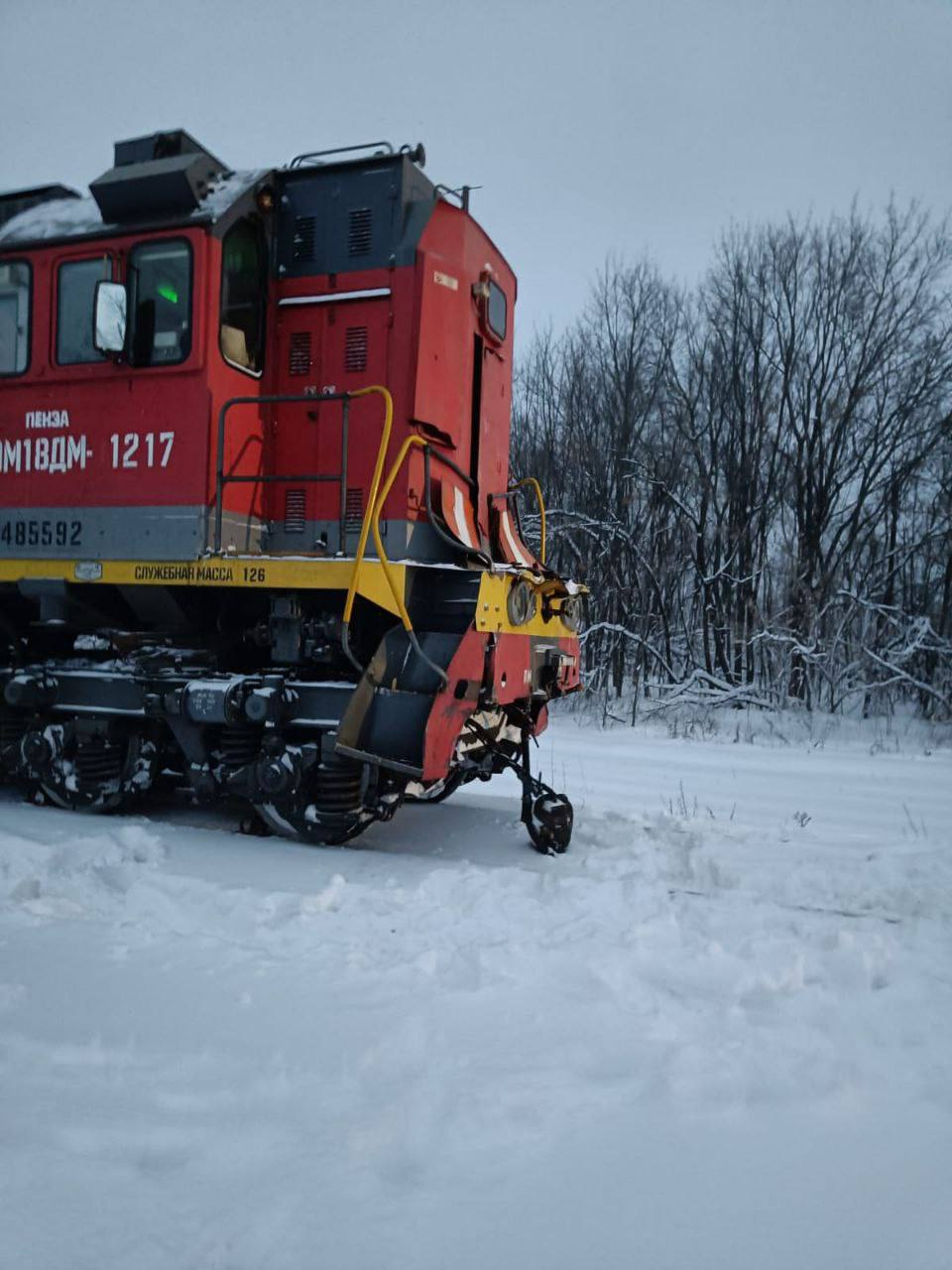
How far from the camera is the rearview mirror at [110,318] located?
5383mm

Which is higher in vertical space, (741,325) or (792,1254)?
(741,325)

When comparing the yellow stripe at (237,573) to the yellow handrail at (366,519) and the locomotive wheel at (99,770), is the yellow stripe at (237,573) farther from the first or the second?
the locomotive wheel at (99,770)

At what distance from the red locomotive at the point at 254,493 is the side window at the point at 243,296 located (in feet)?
0.06

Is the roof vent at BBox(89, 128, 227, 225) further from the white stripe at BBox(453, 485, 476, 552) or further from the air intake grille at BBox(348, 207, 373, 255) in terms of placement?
the white stripe at BBox(453, 485, 476, 552)

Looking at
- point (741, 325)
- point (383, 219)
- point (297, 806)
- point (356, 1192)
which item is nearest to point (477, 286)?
point (383, 219)

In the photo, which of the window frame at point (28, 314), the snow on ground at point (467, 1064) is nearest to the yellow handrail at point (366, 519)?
the snow on ground at point (467, 1064)

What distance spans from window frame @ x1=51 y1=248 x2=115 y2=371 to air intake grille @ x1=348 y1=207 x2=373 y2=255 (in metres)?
1.55

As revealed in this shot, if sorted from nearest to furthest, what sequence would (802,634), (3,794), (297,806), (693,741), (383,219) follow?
(297,806) < (383,219) < (3,794) < (693,741) < (802,634)

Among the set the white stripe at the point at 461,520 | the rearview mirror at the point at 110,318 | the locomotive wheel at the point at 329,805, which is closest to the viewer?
the locomotive wheel at the point at 329,805

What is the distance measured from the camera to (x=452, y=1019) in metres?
2.84

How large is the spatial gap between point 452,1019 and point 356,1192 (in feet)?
2.88

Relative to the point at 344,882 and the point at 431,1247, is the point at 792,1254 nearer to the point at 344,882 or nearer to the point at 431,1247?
the point at 431,1247

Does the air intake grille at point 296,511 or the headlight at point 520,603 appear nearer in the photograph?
the headlight at point 520,603

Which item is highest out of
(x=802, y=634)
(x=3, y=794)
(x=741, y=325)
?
(x=741, y=325)
